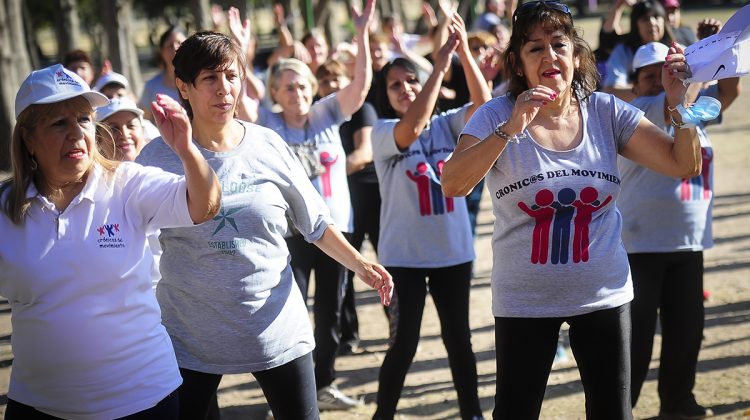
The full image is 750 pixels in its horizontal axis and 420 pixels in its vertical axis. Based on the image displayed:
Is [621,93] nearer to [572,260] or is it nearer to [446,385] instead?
[446,385]

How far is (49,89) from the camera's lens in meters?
3.20

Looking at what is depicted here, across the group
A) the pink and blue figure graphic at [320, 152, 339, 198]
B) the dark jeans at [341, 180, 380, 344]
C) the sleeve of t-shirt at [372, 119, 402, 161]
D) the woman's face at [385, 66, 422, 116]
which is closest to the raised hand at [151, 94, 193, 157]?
the sleeve of t-shirt at [372, 119, 402, 161]

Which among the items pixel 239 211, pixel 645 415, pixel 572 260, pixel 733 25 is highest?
pixel 733 25

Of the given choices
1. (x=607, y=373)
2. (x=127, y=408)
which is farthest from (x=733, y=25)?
(x=127, y=408)

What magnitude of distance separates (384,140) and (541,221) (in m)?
1.86

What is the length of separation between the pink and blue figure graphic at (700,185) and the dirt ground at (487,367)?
1.22m

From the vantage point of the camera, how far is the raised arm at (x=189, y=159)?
10.2 ft

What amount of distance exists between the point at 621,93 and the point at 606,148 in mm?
2371

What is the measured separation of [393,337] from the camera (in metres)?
5.30

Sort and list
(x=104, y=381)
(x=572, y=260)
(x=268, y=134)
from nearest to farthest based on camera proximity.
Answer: (x=104, y=381), (x=572, y=260), (x=268, y=134)

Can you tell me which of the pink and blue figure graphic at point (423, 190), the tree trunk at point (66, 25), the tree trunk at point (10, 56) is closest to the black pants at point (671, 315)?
the pink and blue figure graphic at point (423, 190)

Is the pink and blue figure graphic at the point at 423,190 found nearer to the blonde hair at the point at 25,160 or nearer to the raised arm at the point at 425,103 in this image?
the raised arm at the point at 425,103

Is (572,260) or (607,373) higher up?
(572,260)

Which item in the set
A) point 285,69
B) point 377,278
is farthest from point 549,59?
point 285,69
